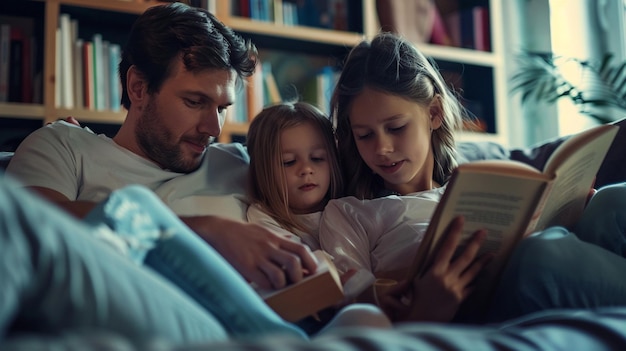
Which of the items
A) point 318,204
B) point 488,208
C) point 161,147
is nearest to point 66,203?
point 161,147

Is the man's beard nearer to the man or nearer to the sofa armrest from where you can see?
the man

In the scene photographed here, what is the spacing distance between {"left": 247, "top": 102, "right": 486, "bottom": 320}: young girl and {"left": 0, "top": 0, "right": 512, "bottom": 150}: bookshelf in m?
0.78

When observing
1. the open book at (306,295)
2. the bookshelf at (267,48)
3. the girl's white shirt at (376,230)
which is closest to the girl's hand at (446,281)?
the open book at (306,295)

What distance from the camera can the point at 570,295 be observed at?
40.6 inches

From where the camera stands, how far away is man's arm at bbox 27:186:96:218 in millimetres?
1209

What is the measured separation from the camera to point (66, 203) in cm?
126

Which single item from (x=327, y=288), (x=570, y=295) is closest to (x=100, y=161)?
(x=327, y=288)

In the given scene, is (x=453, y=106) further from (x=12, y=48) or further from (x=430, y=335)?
(x=12, y=48)

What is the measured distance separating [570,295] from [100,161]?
1.01 meters

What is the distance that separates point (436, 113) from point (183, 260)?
3.31 feet

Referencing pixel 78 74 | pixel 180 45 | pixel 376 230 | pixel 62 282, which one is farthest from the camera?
pixel 78 74

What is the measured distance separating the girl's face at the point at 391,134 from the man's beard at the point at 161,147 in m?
0.39

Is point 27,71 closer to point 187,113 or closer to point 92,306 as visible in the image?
point 187,113

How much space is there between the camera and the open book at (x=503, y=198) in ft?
3.29
